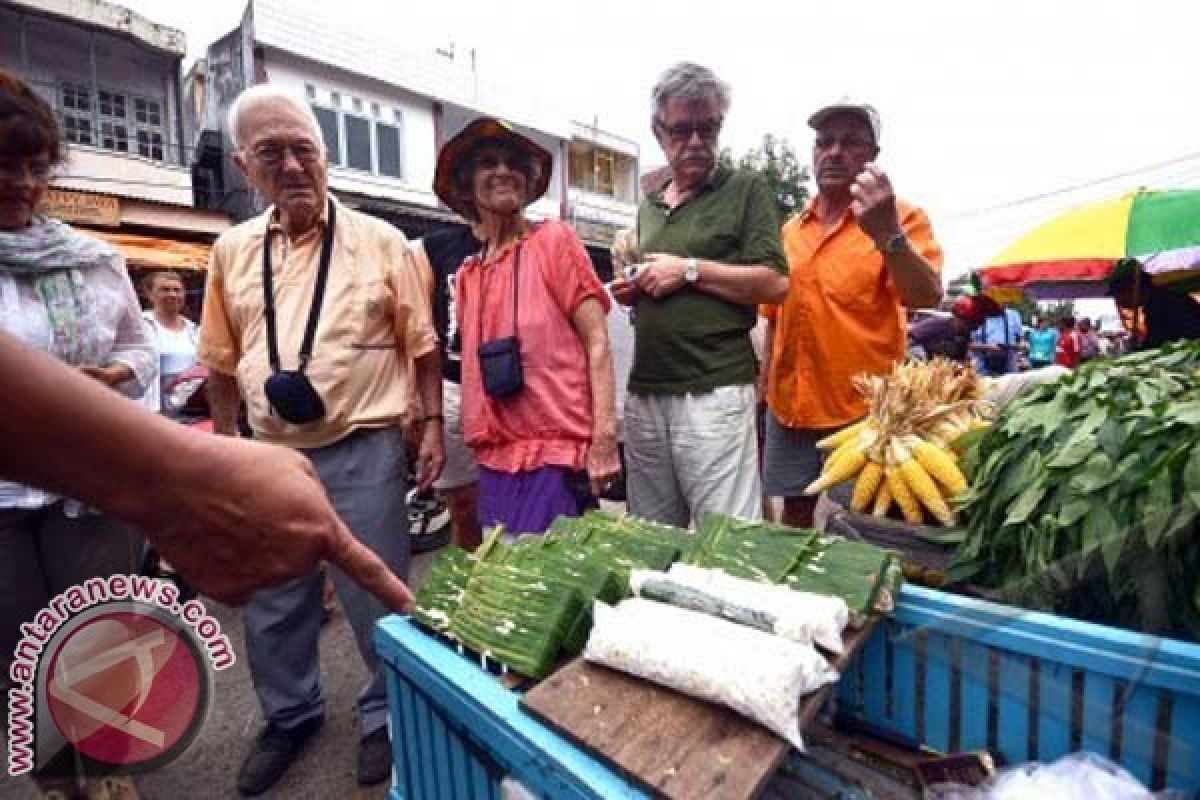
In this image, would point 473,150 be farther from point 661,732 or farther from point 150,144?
point 150,144

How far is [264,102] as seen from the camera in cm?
200

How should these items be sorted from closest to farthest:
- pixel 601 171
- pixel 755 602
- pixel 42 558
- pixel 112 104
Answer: pixel 755 602, pixel 42 558, pixel 112 104, pixel 601 171

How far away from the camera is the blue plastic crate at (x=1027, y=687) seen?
0.95 m

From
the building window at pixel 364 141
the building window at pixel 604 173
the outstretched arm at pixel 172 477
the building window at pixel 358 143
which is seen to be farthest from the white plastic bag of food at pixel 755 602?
the building window at pixel 604 173

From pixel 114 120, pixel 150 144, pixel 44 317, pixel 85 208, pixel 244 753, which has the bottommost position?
pixel 244 753

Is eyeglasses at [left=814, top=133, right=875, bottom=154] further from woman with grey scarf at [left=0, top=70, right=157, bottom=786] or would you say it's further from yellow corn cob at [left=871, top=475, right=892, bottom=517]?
woman with grey scarf at [left=0, top=70, right=157, bottom=786]

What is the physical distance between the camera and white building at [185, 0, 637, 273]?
13.0 m

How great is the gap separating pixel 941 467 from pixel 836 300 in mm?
943

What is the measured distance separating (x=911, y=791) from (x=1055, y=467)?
667 millimetres

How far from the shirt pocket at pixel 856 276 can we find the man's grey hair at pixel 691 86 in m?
0.69

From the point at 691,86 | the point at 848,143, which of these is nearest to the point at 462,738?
the point at 691,86

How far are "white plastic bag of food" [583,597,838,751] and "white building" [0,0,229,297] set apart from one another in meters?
10.5

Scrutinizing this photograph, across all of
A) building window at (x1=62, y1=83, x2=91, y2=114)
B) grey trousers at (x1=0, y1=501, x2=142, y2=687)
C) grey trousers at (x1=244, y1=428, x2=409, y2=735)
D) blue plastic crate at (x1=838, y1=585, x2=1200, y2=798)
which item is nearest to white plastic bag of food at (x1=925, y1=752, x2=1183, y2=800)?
blue plastic crate at (x1=838, y1=585, x2=1200, y2=798)

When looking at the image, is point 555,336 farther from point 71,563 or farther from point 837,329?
point 71,563
